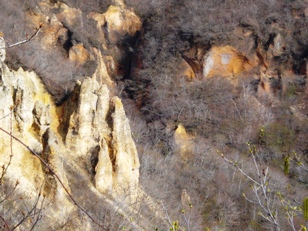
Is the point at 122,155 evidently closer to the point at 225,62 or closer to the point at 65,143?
the point at 65,143

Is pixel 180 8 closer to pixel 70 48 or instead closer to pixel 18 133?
pixel 70 48

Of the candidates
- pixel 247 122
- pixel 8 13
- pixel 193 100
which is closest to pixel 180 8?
pixel 193 100

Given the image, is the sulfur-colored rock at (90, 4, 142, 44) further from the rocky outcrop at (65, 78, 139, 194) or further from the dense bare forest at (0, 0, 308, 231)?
the rocky outcrop at (65, 78, 139, 194)

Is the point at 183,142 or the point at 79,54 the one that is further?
the point at 79,54

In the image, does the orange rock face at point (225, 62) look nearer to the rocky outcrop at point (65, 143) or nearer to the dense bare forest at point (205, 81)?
the dense bare forest at point (205, 81)

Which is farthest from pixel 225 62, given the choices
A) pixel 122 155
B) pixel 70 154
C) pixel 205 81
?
pixel 70 154

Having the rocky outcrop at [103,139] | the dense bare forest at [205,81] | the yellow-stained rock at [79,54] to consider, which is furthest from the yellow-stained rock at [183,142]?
the rocky outcrop at [103,139]

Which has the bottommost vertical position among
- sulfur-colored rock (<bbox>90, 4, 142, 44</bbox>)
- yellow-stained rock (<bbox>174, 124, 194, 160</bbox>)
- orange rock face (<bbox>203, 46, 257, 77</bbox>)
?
yellow-stained rock (<bbox>174, 124, 194, 160</bbox>)

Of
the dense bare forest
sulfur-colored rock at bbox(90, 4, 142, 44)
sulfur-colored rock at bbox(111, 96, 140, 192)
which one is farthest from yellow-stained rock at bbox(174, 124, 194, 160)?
sulfur-colored rock at bbox(90, 4, 142, 44)
